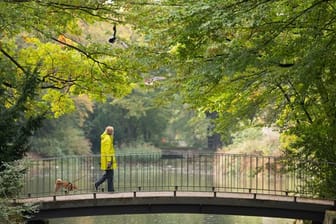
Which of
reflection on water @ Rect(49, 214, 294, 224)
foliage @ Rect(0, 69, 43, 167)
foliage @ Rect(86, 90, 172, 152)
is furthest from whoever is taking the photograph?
foliage @ Rect(86, 90, 172, 152)

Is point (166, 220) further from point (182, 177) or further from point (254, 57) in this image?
point (254, 57)

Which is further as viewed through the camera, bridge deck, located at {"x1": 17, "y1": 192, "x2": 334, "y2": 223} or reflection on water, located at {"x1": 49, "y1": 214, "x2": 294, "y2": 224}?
reflection on water, located at {"x1": 49, "y1": 214, "x2": 294, "y2": 224}

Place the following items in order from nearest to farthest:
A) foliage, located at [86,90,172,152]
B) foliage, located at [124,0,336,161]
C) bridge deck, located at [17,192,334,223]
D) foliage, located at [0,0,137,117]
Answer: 1. foliage, located at [124,0,336,161]
2. foliage, located at [0,0,137,117]
3. bridge deck, located at [17,192,334,223]
4. foliage, located at [86,90,172,152]

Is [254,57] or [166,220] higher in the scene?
[254,57]

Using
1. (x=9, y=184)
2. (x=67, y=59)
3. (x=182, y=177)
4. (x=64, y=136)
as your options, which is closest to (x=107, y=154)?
(x=67, y=59)

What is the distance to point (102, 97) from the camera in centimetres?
1331

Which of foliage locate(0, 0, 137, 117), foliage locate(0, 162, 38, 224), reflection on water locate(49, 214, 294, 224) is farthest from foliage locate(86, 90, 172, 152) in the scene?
foliage locate(0, 162, 38, 224)

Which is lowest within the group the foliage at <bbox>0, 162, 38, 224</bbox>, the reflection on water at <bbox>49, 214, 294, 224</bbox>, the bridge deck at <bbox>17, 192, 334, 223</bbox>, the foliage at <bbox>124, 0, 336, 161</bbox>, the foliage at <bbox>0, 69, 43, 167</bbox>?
the reflection on water at <bbox>49, 214, 294, 224</bbox>

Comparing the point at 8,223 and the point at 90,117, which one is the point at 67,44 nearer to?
the point at 8,223

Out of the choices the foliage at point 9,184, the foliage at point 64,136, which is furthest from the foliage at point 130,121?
the foliage at point 9,184

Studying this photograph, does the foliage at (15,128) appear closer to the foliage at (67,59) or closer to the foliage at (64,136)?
the foliage at (67,59)

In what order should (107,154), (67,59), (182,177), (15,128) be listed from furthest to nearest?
(182,177) < (67,59) < (107,154) < (15,128)

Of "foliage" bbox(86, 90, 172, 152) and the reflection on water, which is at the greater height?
"foliage" bbox(86, 90, 172, 152)

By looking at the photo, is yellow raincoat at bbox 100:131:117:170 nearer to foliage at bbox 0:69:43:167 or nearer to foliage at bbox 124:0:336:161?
foliage at bbox 124:0:336:161
